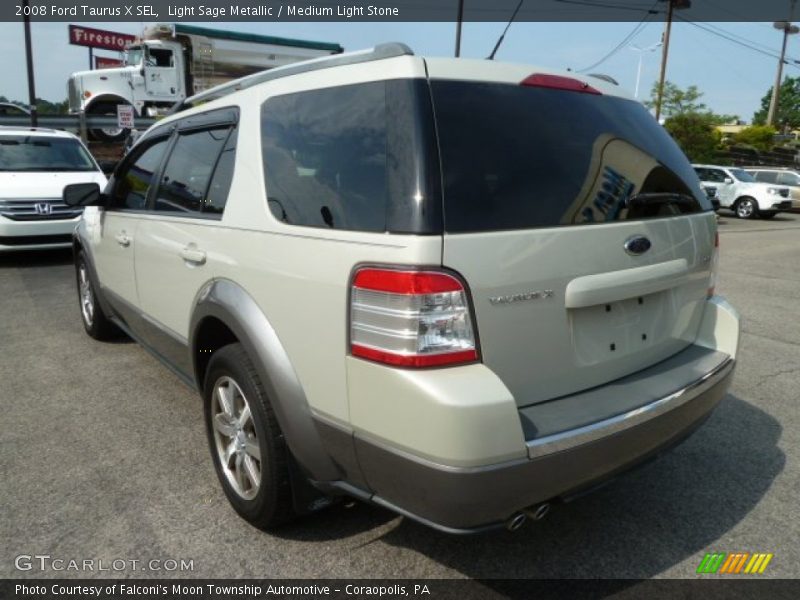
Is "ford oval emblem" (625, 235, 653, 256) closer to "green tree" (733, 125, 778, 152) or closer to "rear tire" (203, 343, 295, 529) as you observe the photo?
"rear tire" (203, 343, 295, 529)

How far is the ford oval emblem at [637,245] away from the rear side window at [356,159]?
32.1 inches

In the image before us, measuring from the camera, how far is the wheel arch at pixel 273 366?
2.17m

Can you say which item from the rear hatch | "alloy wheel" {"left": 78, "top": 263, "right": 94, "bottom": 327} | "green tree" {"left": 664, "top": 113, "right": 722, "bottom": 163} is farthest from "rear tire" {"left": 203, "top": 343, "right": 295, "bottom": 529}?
"green tree" {"left": 664, "top": 113, "right": 722, "bottom": 163}

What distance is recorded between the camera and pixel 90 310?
5.18m

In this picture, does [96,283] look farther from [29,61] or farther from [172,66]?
[172,66]

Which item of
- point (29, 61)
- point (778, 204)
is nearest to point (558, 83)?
point (29, 61)

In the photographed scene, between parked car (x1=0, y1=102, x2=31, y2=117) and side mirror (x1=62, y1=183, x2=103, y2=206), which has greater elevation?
parked car (x1=0, y1=102, x2=31, y2=117)

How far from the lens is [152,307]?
3559 millimetres

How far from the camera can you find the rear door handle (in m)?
2.83

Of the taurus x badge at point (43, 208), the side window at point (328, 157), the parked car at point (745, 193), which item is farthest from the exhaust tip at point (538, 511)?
the parked car at point (745, 193)

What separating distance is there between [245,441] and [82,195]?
2790mm

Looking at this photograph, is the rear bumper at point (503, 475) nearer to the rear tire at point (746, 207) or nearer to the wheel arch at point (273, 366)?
the wheel arch at point (273, 366)

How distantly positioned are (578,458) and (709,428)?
7.04 ft

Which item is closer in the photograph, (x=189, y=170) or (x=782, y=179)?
(x=189, y=170)
